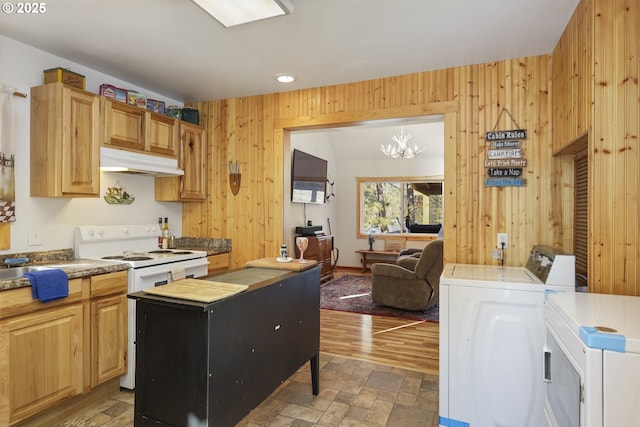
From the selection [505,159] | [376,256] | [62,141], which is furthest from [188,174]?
[376,256]

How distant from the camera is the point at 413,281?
4.57m

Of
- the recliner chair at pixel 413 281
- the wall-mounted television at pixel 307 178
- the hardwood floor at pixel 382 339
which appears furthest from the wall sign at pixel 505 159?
the wall-mounted television at pixel 307 178

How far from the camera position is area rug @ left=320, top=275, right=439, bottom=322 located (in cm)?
458

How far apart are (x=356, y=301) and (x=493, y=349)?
3207 mm

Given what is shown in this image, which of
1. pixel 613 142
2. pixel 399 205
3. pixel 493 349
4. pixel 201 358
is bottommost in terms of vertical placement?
pixel 493 349

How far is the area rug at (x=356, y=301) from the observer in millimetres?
4578

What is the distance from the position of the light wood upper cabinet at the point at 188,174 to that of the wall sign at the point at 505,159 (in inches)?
108

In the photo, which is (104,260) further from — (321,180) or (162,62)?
(321,180)

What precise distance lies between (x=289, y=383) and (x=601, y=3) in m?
3.01

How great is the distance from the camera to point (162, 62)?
286cm

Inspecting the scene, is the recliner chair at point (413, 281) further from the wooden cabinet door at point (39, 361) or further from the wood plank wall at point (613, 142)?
the wooden cabinet door at point (39, 361)

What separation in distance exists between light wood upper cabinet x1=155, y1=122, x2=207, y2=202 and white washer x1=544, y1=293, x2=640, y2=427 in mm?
3232

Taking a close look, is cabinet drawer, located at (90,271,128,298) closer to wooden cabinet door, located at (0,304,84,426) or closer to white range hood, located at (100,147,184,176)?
wooden cabinet door, located at (0,304,84,426)

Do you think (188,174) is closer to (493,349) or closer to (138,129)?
(138,129)
